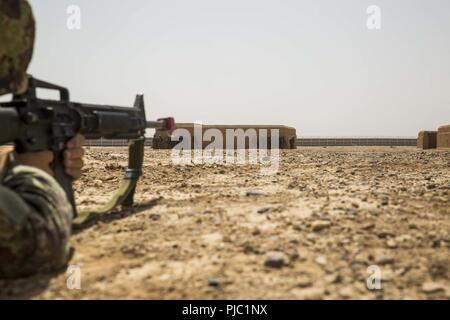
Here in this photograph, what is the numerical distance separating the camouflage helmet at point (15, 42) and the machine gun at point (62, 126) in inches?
16.7

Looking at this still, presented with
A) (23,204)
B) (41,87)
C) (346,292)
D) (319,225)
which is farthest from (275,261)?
(41,87)

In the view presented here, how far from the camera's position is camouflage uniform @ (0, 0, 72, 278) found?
2.44 meters

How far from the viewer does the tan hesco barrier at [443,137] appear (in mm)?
27062

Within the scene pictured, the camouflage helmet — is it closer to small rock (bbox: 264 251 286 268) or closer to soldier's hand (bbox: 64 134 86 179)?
soldier's hand (bbox: 64 134 86 179)

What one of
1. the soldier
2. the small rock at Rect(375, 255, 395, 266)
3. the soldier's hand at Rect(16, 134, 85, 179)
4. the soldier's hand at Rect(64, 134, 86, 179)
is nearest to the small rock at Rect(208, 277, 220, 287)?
the soldier

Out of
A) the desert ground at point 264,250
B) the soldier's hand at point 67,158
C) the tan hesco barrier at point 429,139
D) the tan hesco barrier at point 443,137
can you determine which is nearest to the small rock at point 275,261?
the desert ground at point 264,250

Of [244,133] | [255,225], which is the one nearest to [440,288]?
[255,225]

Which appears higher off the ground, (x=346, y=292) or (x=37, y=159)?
(x=37, y=159)

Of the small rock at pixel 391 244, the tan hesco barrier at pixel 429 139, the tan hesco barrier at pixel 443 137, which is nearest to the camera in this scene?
the small rock at pixel 391 244

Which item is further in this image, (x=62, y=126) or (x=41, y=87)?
(x=62, y=126)

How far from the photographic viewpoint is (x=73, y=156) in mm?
4145

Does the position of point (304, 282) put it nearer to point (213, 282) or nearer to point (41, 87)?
point (213, 282)

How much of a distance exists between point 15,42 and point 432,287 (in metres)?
3.08

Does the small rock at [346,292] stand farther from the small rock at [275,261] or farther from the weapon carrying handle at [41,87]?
the weapon carrying handle at [41,87]
